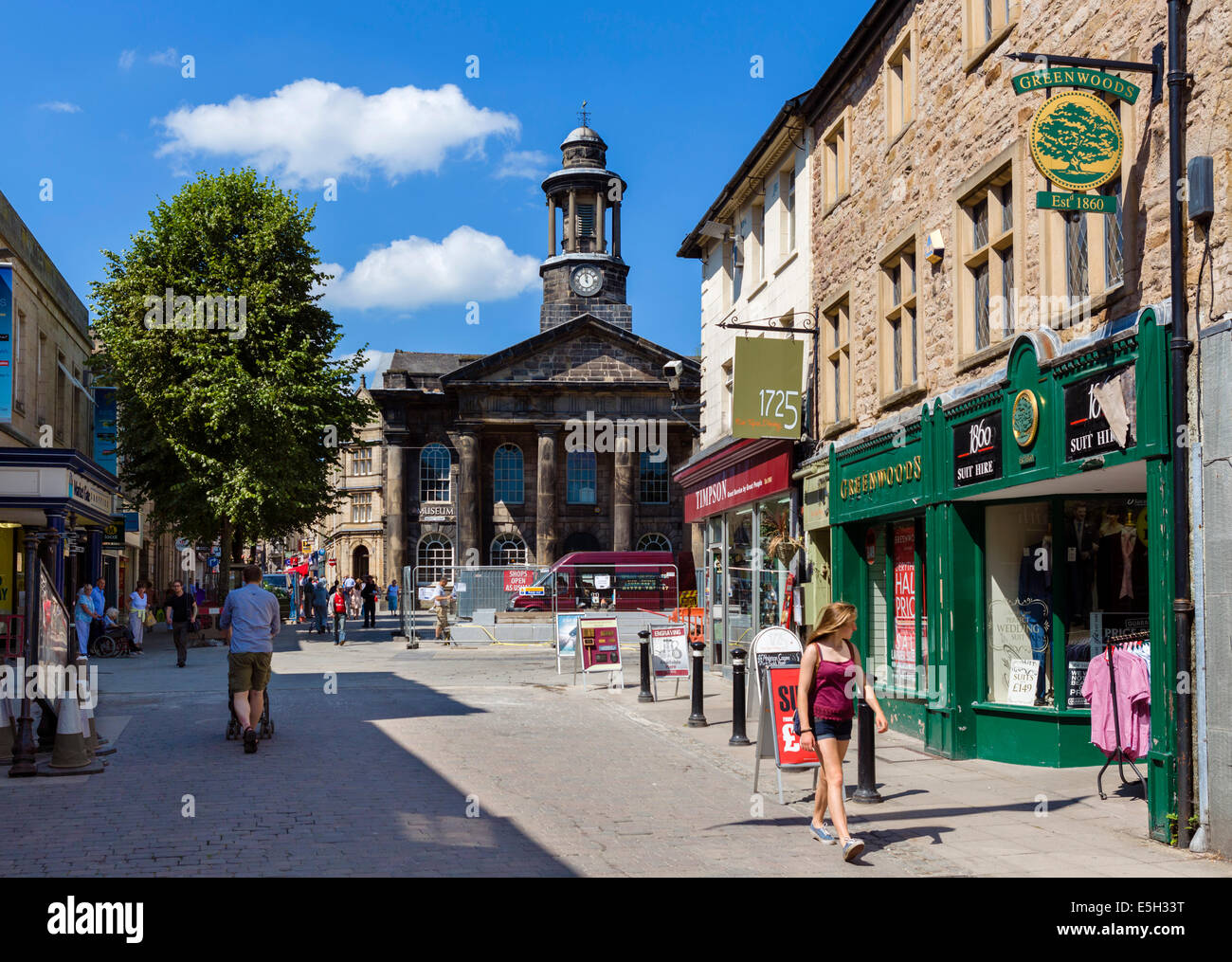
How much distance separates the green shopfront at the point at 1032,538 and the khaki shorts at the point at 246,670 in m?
6.58

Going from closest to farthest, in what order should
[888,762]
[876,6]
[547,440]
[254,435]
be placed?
[888,762], [876,6], [254,435], [547,440]

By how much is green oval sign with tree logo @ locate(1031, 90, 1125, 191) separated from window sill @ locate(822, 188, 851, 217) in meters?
7.30

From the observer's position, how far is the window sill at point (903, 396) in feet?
44.0

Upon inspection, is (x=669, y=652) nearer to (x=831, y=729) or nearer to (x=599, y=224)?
(x=831, y=729)

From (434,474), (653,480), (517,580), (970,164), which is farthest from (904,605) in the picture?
(434,474)

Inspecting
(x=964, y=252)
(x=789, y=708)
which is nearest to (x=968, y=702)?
(x=789, y=708)

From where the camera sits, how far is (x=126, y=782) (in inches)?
409

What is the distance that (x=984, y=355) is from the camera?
1169cm

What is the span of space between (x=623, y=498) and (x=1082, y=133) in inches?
2022

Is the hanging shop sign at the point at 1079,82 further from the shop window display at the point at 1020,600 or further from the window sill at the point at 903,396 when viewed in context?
the window sill at the point at 903,396

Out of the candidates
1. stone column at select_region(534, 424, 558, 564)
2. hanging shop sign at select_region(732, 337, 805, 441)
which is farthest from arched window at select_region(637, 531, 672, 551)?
hanging shop sign at select_region(732, 337, 805, 441)

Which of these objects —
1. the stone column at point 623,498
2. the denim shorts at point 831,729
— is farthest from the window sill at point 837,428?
the stone column at point 623,498
